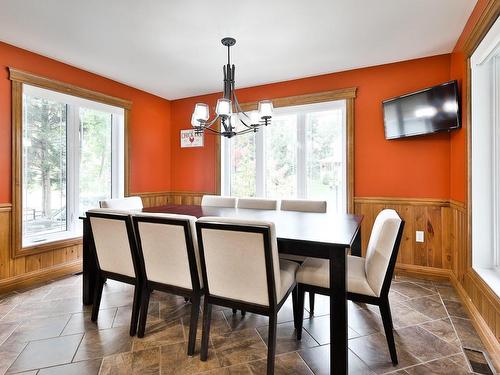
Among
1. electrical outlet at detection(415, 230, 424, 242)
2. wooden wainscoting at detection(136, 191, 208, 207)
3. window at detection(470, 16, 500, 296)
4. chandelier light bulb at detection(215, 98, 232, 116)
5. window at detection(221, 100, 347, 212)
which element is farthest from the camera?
wooden wainscoting at detection(136, 191, 208, 207)

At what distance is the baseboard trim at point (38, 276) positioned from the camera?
273 centimetres

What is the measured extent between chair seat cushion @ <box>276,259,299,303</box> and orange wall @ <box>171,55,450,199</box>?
1.95 meters

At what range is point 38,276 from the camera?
2.97 m

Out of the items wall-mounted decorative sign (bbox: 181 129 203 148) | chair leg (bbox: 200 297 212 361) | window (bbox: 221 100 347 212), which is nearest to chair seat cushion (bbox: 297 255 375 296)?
chair leg (bbox: 200 297 212 361)

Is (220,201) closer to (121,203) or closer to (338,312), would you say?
(121,203)

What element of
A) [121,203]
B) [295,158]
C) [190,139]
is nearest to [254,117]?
[295,158]

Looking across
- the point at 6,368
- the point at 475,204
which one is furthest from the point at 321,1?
the point at 6,368

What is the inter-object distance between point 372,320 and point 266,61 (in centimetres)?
283

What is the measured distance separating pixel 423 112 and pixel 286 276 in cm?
236

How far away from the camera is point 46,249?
10.0 feet

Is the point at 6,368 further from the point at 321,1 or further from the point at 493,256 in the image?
the point at 493,256

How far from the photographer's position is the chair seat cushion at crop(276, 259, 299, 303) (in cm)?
163

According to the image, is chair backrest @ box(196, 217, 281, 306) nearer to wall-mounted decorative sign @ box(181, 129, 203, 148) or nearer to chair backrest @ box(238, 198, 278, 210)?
chair backrest @ box(238, 198, 278, 210)

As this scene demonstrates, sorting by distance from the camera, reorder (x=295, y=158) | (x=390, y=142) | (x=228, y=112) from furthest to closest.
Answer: (x=295, y=158), (x=390, y=142), (x=228, y=112)
